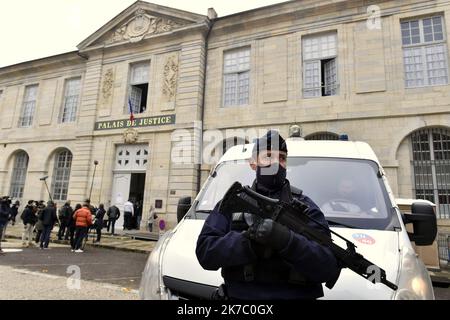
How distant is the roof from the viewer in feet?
10.9

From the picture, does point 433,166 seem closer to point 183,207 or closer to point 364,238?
point 364,238

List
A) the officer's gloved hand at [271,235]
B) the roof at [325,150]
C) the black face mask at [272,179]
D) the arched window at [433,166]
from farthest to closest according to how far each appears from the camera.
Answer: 1. the arched window at [433,166]
2. the roof at [325,150]
3. the black face mask at [272,179]
4. the officer's gloved hand at [271,235]

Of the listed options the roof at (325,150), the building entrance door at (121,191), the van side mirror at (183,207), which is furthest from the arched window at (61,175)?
the roof at (325,150)

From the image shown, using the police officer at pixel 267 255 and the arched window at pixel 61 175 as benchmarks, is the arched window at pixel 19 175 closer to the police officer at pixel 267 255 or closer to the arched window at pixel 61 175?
the arched window at pixel 61 175

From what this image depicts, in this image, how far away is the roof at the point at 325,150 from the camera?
3325 millimetres

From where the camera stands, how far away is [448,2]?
36.8 feet

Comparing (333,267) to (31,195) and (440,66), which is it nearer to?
(440,66)

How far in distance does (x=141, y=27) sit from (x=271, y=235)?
689 inches

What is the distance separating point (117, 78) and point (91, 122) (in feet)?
9.34

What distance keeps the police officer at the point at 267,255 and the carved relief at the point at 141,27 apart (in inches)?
619

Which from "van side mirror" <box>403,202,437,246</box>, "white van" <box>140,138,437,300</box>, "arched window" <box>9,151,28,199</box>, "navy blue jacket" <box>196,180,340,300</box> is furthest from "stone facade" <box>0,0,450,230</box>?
"navy blue jacket" <box>196,180,340,300</box>

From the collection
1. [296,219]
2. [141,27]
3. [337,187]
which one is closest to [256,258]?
[296,219]

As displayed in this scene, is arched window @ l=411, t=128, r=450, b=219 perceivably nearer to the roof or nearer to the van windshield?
the roof

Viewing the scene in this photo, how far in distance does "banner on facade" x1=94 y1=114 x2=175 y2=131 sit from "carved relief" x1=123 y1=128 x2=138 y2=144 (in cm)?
34
